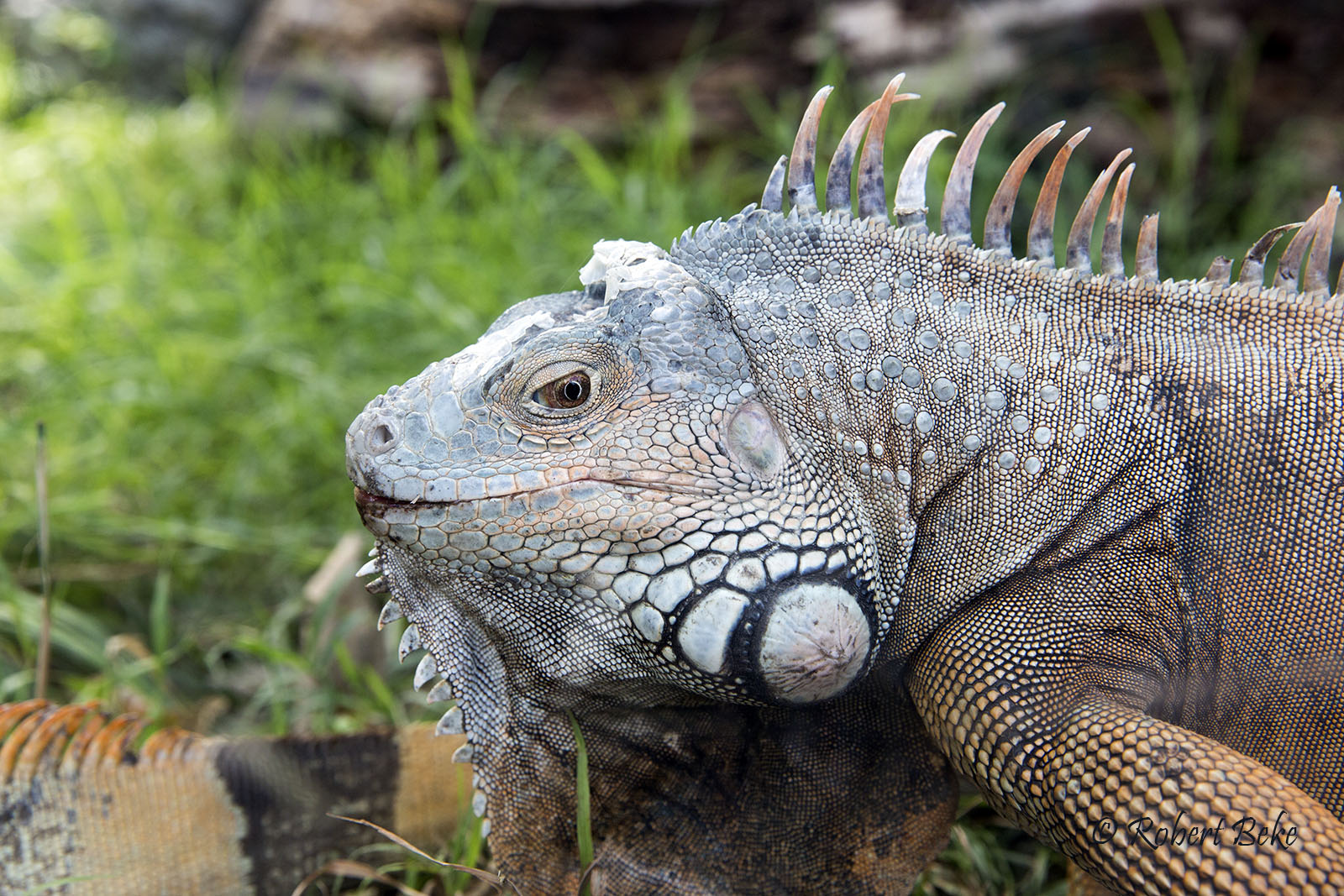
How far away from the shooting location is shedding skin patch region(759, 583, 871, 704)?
1896mm

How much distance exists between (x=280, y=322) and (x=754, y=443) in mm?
3890

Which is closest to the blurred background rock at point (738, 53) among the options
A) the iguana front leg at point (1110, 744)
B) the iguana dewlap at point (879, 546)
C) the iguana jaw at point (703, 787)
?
the iguana dewlap at point (879, 546)

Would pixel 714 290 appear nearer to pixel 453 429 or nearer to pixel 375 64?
pixel 453 429

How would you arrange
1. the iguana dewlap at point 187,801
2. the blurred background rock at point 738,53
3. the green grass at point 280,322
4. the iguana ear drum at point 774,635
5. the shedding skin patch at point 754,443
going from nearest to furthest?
the iguana ear drum at point 774,635, the shedding skin patch at point 754,443, the iguana dewlap at point 187,801, the green grass at point 280,322, the blurred background rock at point 738,53

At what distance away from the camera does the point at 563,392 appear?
2000 millimetres

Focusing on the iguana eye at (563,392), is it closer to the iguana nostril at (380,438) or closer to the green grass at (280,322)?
the iguana nostril at (380,438)

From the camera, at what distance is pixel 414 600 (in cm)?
217

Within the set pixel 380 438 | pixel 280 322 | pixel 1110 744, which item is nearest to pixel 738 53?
pixel 280 322

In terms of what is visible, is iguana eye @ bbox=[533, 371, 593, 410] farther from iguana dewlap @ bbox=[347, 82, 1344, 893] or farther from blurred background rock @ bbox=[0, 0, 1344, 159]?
blurred background rock @ bbox=[0, 0, 1344, 159]

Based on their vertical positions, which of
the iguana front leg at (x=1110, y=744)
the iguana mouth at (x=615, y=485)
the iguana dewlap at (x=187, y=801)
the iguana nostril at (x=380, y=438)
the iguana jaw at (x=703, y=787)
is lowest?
the iguana dewlap at (x=187, y=801)

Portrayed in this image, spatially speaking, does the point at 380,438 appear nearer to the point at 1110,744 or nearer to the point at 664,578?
the point at 664,578

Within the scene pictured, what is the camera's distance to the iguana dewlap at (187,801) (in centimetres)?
260

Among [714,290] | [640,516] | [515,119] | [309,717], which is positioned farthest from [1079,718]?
[515,119]

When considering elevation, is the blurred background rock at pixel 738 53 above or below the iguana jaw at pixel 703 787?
above
